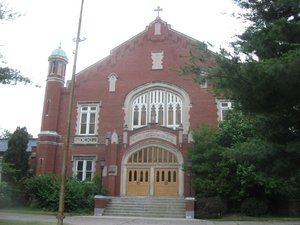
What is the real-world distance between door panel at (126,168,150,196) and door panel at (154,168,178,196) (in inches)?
25.1

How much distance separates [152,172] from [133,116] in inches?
192

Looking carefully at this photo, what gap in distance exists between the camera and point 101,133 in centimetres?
3091

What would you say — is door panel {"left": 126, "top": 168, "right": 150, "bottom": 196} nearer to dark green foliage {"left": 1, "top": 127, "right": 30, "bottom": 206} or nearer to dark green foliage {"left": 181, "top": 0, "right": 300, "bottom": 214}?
dark green foliage {"left": 1, "top": 127, "right": 30, "bottom": 206}

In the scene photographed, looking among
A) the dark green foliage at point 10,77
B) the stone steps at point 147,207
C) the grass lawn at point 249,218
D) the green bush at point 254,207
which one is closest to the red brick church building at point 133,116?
the stone steps at point 147,207

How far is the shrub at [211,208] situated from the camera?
2283cm

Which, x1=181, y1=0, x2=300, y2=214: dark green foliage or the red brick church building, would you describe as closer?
x1=181, y1=0, x2=300, y2=214: dark green foliage

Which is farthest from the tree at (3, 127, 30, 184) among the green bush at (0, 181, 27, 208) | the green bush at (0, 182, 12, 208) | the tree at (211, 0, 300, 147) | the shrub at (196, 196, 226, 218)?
the tree at (211, 0, 300, 147)

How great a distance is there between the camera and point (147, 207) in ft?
82.7

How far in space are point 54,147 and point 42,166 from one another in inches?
68.6

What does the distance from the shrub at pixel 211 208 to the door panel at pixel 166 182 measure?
182 inches

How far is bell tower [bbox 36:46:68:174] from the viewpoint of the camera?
30406 mm

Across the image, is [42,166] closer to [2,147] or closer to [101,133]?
[101,133]

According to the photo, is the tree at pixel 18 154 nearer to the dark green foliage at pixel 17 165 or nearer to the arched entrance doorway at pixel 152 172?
the dark green foliage at pixel 17 165

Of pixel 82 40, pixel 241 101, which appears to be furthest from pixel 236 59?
pixel 82 40
